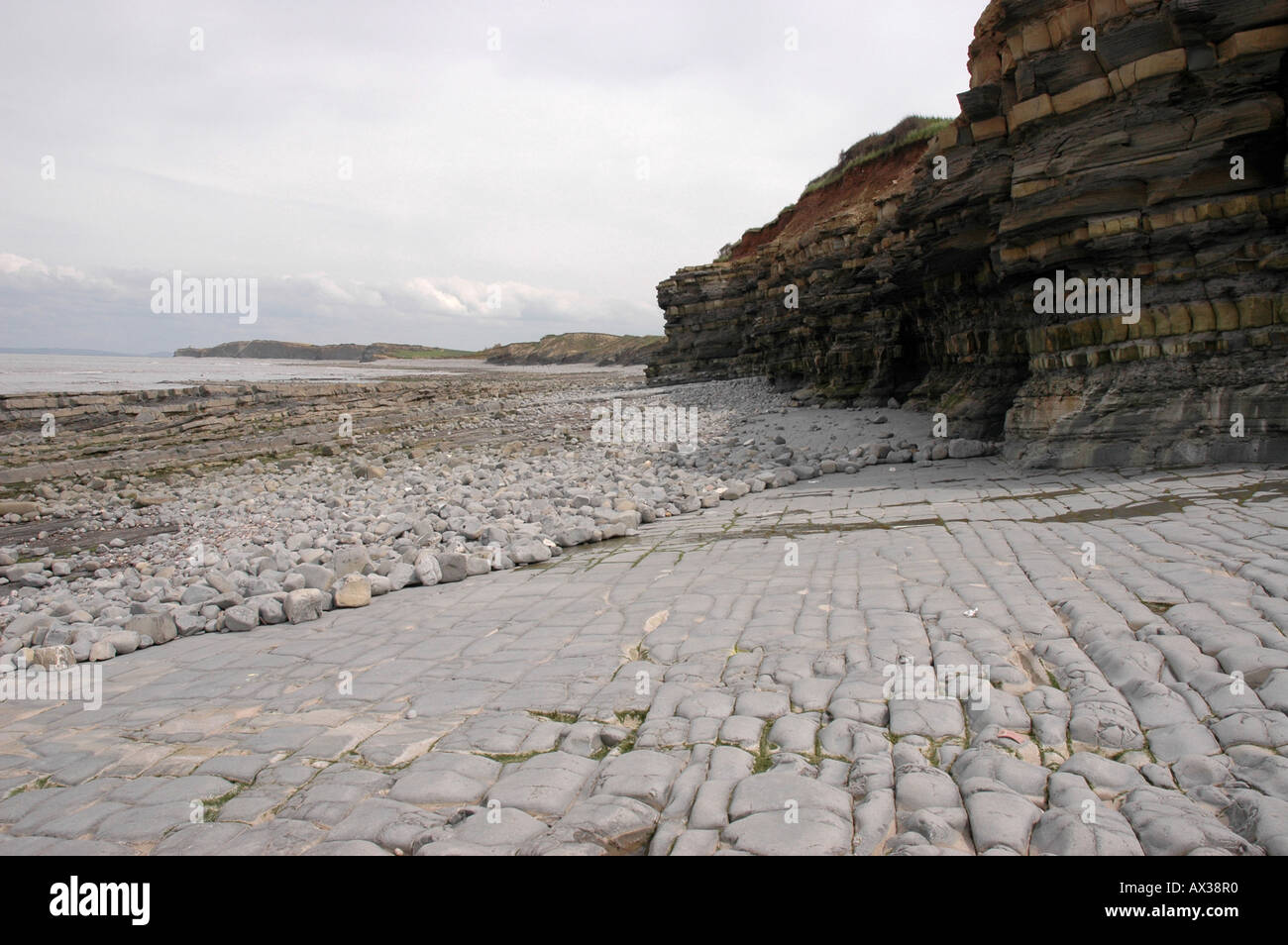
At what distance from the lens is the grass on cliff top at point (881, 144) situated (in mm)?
30109

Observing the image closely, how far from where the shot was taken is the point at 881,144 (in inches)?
1431

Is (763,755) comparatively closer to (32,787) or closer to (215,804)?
(215,804)

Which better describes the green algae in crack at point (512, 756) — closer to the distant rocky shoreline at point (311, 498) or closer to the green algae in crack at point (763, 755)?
the green algae in crack at point (763, 755)

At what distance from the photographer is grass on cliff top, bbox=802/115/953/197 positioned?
30.1 metres

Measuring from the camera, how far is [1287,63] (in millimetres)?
8516

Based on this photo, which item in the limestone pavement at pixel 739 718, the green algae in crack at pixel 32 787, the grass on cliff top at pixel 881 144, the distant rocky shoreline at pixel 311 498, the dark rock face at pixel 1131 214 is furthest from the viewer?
the grass on cliff top at pixel 881 144

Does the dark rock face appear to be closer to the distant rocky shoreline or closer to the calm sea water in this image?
the distant rocky shoreline

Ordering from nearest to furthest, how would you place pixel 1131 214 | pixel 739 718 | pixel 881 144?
pixel 739 718
pixel 1131 214
pixel 881 144

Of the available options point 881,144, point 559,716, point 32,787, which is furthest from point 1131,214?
point 881,144

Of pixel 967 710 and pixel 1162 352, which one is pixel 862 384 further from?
pixel 967 710

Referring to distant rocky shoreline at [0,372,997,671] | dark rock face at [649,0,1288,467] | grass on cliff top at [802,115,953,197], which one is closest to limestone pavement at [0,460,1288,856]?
distant rocky shoreline at [0,372,997,671]

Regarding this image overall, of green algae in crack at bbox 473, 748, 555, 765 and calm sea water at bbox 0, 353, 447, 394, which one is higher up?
calm sea water at bbox 0, 353, 447, 394

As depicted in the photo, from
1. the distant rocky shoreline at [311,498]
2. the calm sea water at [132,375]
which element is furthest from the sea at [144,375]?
the distant rocky shoreline at [311,498]
